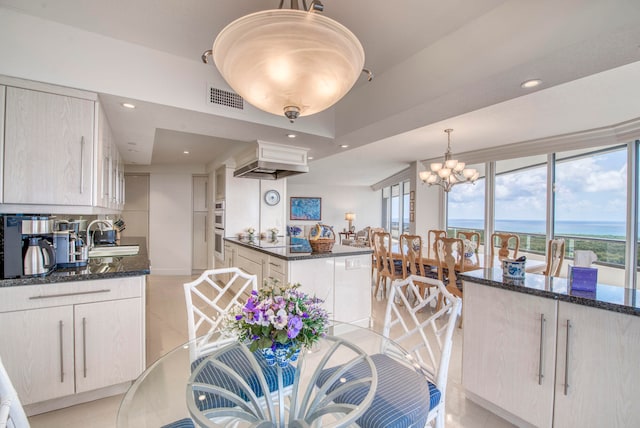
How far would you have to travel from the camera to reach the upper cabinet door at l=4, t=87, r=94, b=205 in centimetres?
183

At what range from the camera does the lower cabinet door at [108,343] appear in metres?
1.92

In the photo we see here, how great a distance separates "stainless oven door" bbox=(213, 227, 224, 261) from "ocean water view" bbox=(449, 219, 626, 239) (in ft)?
16.2

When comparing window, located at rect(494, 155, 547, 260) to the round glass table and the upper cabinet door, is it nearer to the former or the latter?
the round glass table

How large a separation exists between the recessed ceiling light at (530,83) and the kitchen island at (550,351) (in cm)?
128

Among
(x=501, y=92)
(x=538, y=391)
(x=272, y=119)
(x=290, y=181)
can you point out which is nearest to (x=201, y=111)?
(x=272, y=119)

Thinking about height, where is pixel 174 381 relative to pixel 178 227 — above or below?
below

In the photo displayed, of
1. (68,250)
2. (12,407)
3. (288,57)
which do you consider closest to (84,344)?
(68,250)

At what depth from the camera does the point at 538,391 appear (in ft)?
5.38

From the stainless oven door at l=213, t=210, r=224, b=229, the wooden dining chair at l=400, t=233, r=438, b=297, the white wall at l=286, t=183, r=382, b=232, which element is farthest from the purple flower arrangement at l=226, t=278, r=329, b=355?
the white wall at l=286, t=183, r=382, b=232

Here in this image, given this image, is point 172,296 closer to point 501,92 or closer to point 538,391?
point 538,391

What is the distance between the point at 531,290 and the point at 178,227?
20.4ft

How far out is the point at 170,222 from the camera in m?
6.08

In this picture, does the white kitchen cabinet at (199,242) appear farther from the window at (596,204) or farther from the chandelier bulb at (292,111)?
the window at (596,204)

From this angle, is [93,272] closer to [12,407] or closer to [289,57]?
[12,407]
